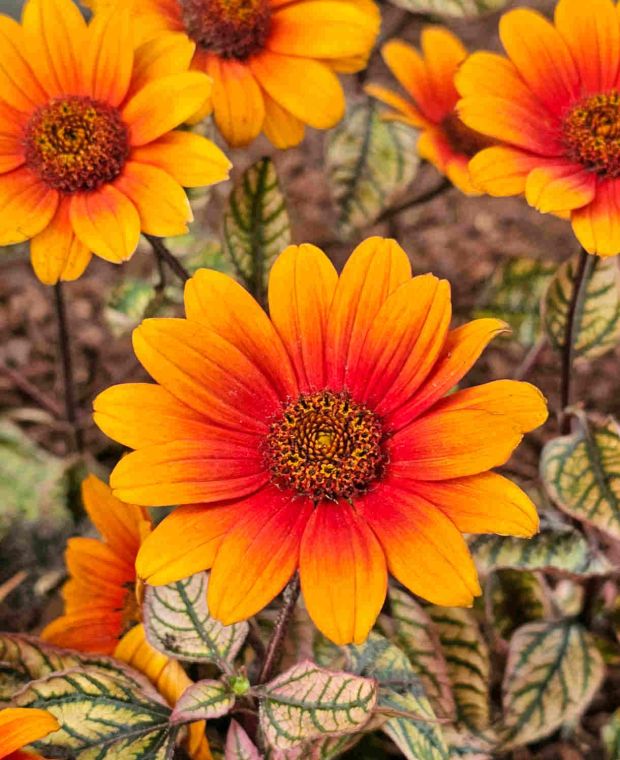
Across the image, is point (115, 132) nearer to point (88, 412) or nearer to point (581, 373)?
point (88, 412)

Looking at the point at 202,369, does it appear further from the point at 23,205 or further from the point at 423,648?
the point at 423,648

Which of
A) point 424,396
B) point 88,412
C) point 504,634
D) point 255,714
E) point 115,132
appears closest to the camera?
point 424,396

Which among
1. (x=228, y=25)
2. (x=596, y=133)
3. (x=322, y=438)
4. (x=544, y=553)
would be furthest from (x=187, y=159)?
(x=544, y=553)

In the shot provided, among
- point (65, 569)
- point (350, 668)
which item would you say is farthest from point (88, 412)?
point (350, 668)

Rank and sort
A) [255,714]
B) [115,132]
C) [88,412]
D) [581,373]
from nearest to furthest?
[255,714], [115,132], [88,412], [581,373]

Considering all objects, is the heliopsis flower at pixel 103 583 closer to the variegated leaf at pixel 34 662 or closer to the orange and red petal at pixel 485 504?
the variegated leaf at pixel 34 662

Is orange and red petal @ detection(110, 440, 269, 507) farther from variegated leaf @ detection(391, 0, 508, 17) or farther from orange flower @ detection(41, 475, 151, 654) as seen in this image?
variegated leaf @ detection(391, 0, 508, 17)

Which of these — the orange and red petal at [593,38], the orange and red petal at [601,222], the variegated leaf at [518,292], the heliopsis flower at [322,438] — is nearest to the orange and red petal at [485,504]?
the heliopsis flower at [322,438]
